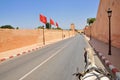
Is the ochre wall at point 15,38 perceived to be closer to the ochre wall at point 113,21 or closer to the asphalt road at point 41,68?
the asphalt road at point 41,68

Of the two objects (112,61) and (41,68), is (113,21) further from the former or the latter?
(41,68)

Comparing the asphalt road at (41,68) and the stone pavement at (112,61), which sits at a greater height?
the stone pavement at (112,61)

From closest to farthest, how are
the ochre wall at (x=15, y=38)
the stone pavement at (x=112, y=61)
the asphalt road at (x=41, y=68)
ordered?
1. the asphalt road at (x=41, y=68)
2. the stone pavement at (x=112, y=61)
3. the ochre wall at (x=15, y=38)

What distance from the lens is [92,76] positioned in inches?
176

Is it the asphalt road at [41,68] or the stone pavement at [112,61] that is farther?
the stone pavement at [112,61]

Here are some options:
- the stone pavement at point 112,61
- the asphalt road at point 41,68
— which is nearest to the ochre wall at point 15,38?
the asphalt road at point 41,68

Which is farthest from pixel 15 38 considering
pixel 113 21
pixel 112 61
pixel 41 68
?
pixel 112 61

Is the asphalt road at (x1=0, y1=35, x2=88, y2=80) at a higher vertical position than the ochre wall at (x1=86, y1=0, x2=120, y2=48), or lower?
lower

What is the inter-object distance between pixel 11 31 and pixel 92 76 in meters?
27.3

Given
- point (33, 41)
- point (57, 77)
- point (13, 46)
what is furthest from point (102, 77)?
point (33, 41)

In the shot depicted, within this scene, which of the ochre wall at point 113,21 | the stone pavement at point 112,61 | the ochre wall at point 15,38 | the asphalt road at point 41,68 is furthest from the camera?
the ochre wall at point 15,38

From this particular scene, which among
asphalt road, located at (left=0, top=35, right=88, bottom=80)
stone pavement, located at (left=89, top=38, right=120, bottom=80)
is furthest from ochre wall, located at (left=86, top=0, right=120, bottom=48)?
asphalt road, located at (left=0, top=35, right=88, bottom=80)

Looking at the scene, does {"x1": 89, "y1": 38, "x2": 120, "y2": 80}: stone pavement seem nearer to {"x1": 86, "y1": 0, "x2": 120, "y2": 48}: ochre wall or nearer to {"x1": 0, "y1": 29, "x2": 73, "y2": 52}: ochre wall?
{"x1": 86, "y1": 0, "x2": 120, "y2": 48}: ochre wall

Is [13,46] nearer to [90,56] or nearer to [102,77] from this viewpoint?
[90,56]
